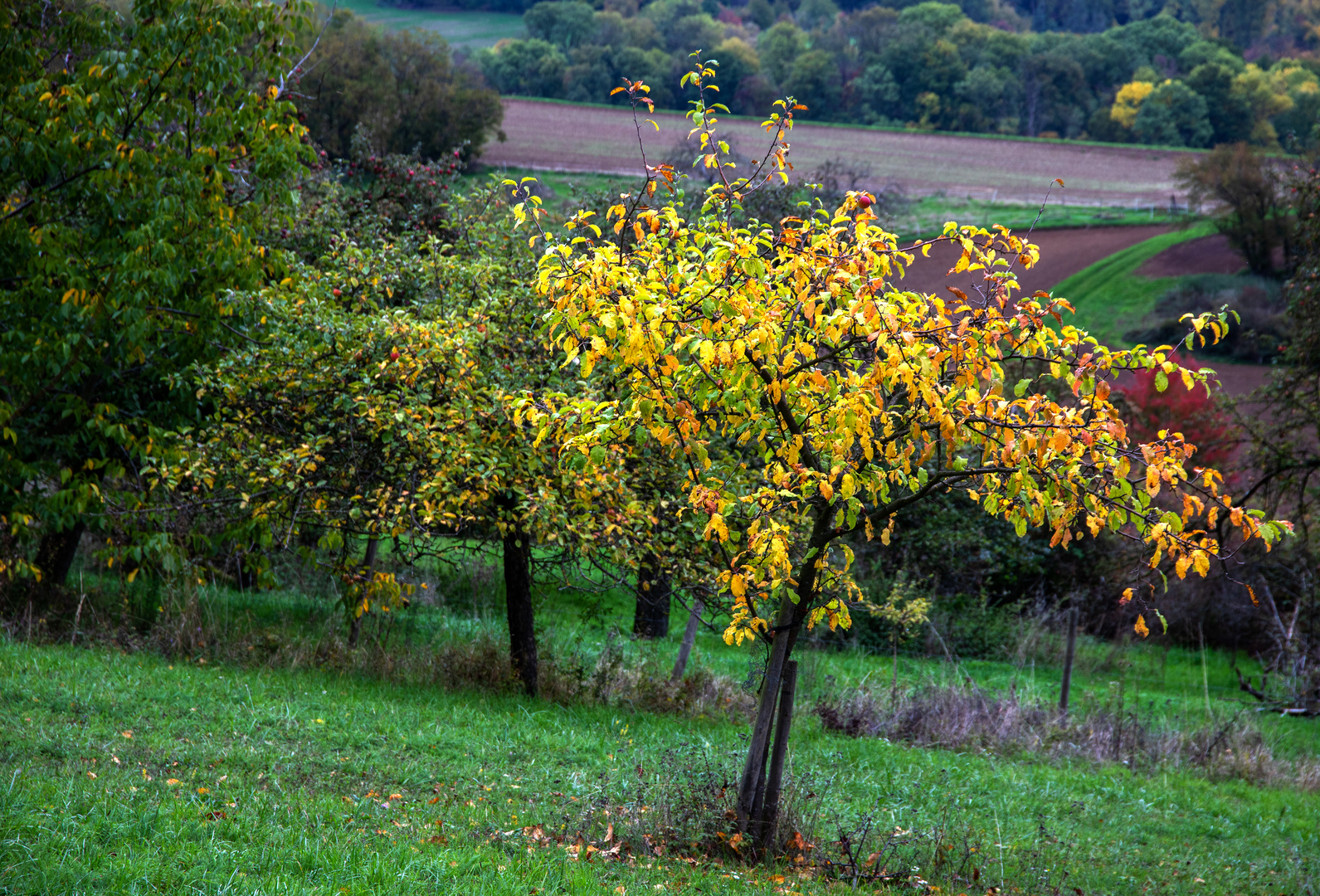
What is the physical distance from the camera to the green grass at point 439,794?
438 cm

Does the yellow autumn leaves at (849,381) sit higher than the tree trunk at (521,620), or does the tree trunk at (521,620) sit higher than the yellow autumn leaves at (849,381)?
the yellow autumn leaves at (849,381)

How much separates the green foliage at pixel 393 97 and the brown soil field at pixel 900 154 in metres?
3.78

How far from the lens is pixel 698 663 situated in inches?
451

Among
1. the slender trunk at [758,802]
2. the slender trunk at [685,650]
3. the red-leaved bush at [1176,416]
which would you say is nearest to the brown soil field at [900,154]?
the red-leaved bush at [1176,416]

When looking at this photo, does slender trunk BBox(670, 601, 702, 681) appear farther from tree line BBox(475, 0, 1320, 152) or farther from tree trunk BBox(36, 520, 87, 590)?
tree line BBox(475, 0, 1320, 152)

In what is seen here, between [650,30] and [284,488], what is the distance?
6004cm

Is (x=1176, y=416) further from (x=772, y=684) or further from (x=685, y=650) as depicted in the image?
(x=772, y=684)

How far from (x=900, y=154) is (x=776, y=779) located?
51.3 m

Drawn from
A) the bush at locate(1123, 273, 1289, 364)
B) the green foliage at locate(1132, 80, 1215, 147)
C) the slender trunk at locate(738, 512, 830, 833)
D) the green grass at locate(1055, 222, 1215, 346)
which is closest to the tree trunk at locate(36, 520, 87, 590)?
the slender trunk at locate(738, 512, 830, 833)

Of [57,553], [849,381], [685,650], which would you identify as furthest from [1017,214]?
[849,381]

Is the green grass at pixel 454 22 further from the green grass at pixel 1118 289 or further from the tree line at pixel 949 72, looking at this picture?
the green grass at pixel 1118 289

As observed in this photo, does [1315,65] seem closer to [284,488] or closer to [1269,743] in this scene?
[1269,743]

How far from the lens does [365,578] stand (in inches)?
352

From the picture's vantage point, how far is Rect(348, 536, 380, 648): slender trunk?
29.2ft
